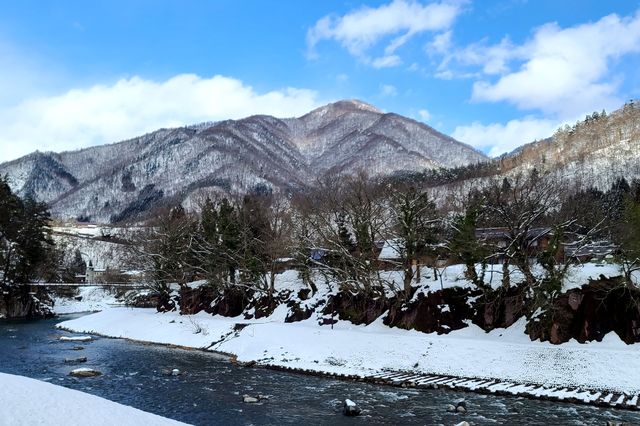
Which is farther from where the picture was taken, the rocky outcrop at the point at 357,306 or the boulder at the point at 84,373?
the rocky outcrop at the point at 357,306

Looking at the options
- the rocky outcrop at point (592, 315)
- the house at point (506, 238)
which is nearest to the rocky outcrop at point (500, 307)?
the rocky outcrop at point (592, 315)

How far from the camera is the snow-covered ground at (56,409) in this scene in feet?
44.4

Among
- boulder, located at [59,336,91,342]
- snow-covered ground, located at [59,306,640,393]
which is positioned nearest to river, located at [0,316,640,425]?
snow-covered ground, located at [59,306,640,393]

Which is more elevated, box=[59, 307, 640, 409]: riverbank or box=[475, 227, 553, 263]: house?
box=[475, 227, 553, 263]: house

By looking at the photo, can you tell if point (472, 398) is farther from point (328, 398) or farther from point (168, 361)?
point (168, 361)

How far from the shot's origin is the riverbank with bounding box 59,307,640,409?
82.3 ft

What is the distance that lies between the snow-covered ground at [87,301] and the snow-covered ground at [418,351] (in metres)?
37.7

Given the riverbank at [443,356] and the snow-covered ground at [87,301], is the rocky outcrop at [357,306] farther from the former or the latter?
the snow-covered ground at [87,301]

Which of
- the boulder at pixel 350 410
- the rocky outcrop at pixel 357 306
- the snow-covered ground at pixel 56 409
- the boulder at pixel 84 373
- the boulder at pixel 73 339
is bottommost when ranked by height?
the boulder at pixel 73 339

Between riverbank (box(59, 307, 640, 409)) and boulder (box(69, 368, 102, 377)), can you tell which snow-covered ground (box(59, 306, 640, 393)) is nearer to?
riverbank (box(59, 307, 640, 409))

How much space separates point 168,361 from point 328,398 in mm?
15912

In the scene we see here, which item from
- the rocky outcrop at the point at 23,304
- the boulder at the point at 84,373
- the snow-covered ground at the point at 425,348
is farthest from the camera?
the rocky outcrop at the point at 23,304

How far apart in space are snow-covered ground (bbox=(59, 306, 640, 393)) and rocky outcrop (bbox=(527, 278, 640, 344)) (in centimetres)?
68

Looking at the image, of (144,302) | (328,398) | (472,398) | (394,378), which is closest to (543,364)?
(472,398)
